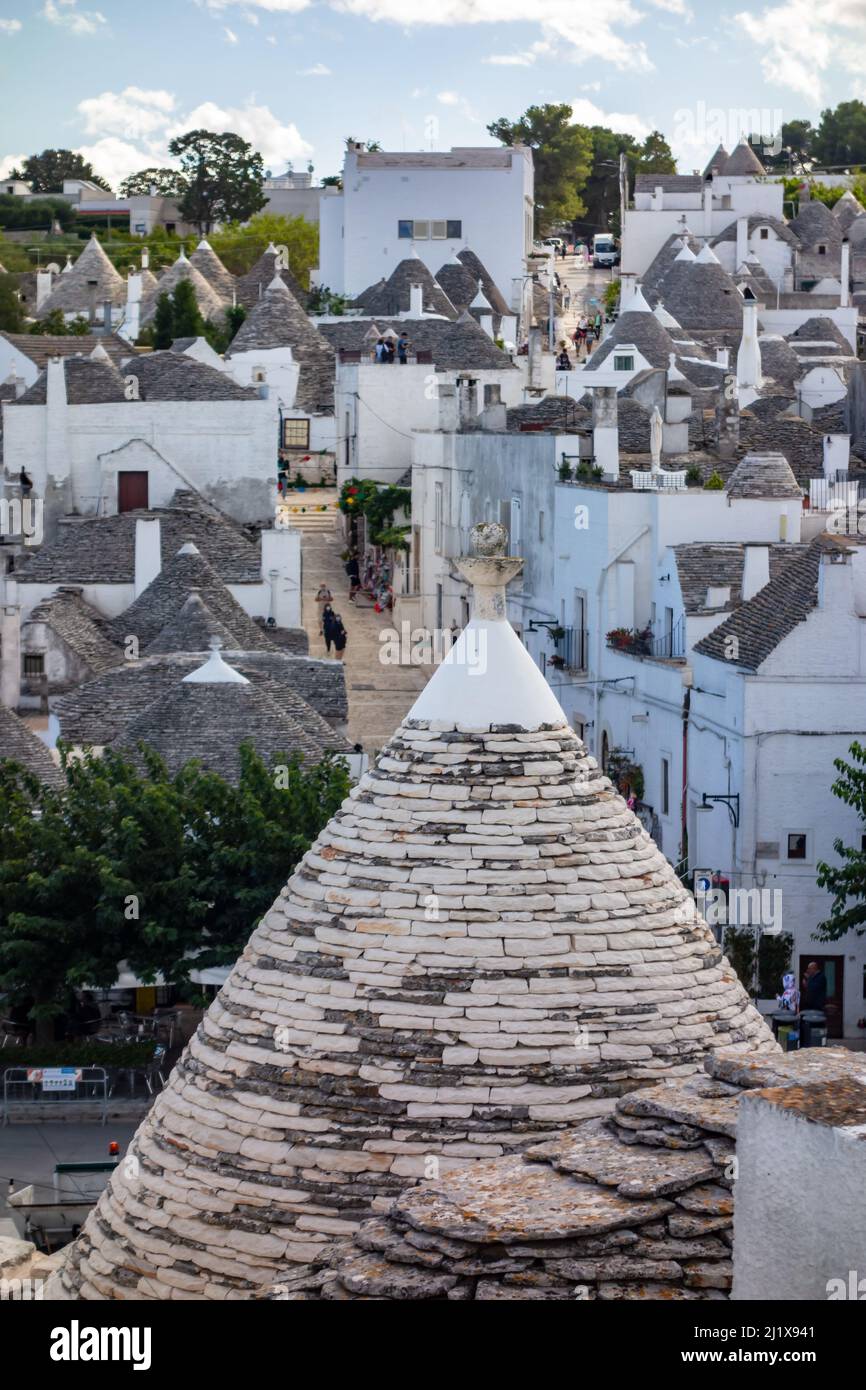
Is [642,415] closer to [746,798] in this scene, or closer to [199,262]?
[746,798]

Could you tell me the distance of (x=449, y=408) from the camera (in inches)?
2854

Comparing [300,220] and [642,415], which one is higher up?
[300,220]

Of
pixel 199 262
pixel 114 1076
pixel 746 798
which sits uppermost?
pixel 199 262

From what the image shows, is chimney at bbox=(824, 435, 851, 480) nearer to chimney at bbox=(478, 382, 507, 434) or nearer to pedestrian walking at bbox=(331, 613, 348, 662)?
chimney at bbox=(478, 382, 507, 434)

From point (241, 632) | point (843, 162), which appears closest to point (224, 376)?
point (241, 632)

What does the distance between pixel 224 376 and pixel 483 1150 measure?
63.4 meters

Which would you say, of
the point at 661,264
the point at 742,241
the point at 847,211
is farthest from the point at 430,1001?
the point at 847,211

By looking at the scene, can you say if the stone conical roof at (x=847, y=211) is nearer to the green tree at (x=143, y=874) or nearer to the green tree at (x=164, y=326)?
the green tree at (x=164, y=326)

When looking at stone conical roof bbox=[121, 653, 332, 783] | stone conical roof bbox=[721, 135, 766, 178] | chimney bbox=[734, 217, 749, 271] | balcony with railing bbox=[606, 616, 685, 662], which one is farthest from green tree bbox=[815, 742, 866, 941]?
stone conical roof bbox=[721, 135, 766, 178]

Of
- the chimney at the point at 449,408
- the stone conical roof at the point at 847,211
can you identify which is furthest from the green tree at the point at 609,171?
the chimney at the point at 449,408

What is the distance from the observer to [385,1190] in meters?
13.4

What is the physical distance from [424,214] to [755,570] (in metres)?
76.3

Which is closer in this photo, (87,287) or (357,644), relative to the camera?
(357,644)

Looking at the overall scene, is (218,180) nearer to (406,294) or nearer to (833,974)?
(406,294)
